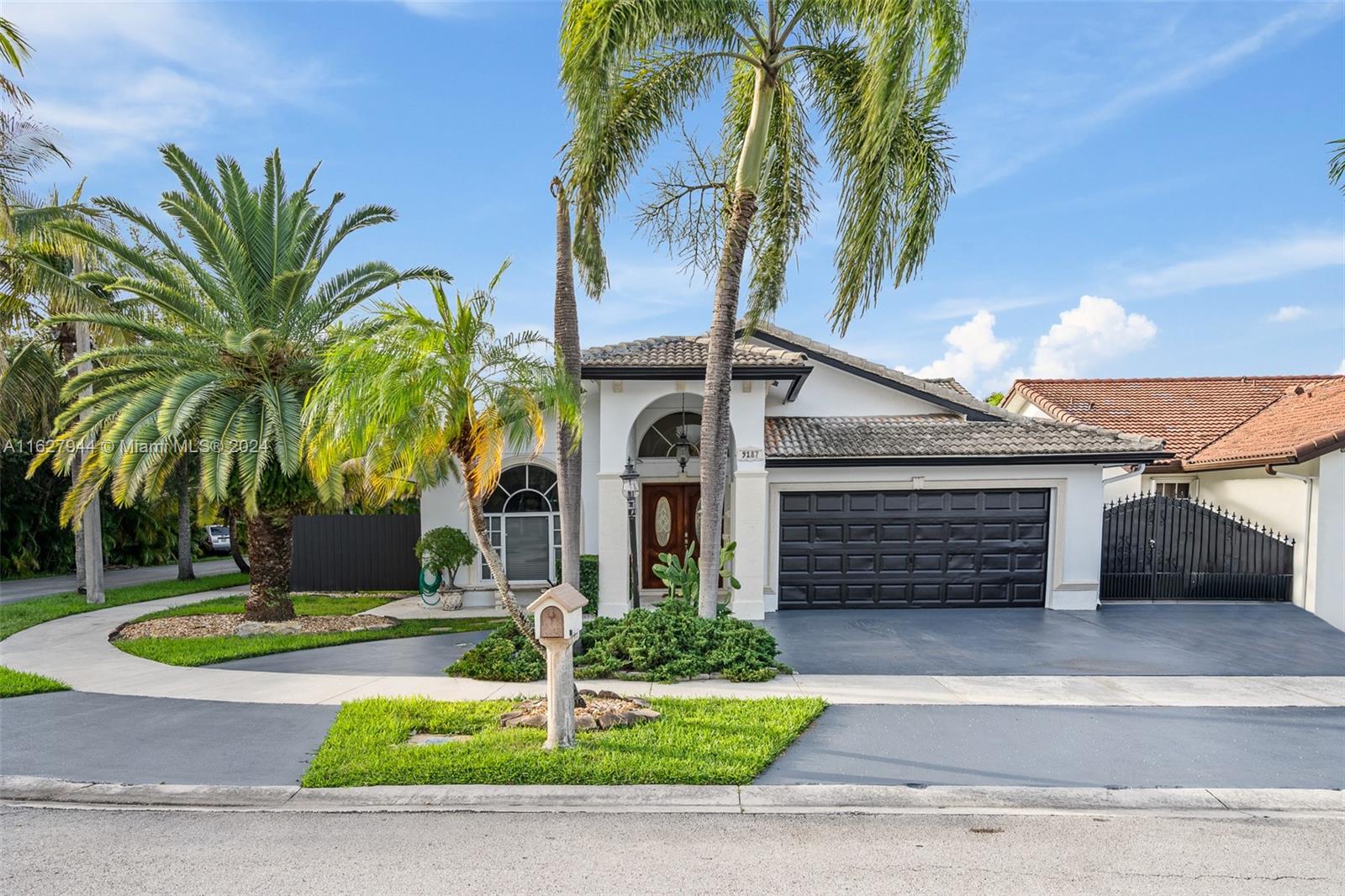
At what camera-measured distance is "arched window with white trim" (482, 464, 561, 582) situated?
47.6 ft

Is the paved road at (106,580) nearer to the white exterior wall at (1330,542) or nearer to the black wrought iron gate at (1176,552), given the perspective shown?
the black wrought iron gate at (1176,552)

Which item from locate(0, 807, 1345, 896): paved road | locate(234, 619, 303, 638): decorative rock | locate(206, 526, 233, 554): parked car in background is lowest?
locate(206, 526, 233, 554): parked car in background

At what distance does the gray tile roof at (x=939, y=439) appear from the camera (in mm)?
12805

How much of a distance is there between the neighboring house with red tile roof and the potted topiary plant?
1352 centimetres

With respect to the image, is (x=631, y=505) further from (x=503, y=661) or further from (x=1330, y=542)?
(x=1330, y=542)

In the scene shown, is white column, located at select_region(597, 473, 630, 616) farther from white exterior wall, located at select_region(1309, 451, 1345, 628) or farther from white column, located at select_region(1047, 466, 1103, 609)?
white exterior wall, located at select_region(1309, 451, 1345, 628)

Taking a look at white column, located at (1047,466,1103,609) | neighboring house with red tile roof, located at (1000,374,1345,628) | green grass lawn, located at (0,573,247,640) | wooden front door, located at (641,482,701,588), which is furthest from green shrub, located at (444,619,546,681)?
neighboring house with red tile roof, located at (1000,374,1345,628)

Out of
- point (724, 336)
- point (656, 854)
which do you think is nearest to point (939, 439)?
point (724, 336)

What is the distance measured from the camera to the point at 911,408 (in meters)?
15.4

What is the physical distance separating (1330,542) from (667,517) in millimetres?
11661

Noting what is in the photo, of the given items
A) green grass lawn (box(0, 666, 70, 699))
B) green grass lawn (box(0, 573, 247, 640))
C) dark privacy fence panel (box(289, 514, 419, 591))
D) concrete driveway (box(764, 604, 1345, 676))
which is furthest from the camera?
dark privacy fence panel (box(289, 514, 419, 591))

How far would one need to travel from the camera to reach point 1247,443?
1491 centimetres

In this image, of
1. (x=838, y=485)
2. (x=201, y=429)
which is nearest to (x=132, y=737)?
(x=201, y=429)

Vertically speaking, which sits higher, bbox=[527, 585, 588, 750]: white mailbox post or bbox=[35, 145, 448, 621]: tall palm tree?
bbox=[35, 145, 448, 621]: tall palm tree
